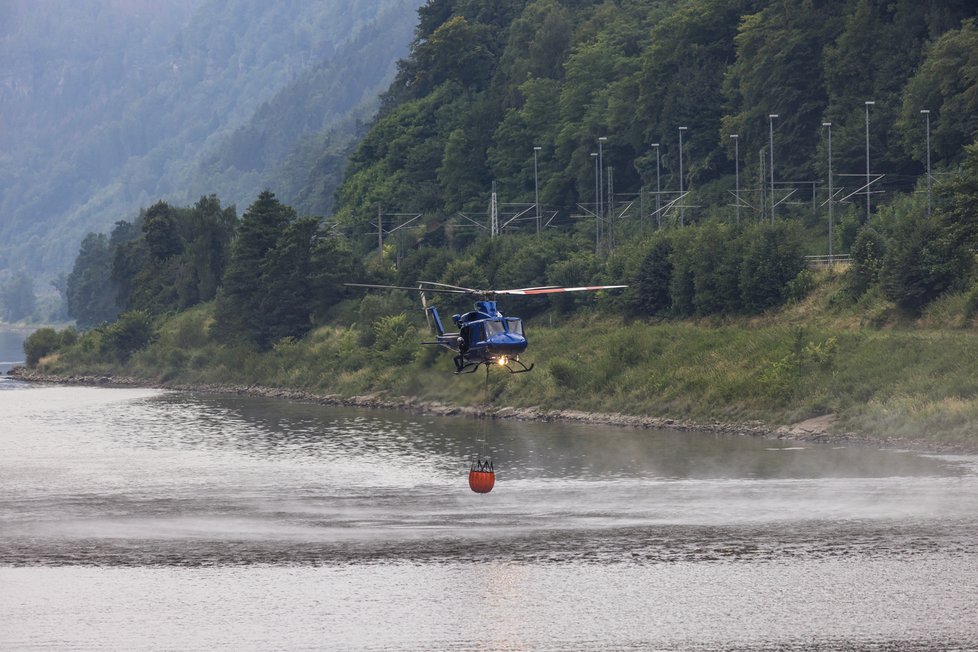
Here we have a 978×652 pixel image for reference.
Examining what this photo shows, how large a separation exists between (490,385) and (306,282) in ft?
149

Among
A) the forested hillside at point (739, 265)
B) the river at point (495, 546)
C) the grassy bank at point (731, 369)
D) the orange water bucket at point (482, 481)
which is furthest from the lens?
the forested hillside at point (739, 265)

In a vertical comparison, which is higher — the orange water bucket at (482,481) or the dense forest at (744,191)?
the dense forest at (744,191)

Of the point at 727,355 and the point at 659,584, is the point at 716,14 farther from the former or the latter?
the point at 659,584

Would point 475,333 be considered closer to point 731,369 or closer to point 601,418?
point 731,369

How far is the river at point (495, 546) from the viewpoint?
195 ft

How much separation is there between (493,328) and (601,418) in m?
45.7

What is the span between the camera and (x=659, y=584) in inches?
2623

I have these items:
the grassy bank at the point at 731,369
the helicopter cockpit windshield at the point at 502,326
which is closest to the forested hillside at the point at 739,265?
the grassy bank at the point at 731,369

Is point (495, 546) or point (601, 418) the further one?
point (601, 418)

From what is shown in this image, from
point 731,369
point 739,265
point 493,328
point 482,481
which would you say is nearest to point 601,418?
point 731,369

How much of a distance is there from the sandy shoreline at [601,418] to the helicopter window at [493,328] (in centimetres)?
3496

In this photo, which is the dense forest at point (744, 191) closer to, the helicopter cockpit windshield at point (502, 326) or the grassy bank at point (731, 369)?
the grassy bank at point (731, 369)

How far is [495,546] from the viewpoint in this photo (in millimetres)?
74812

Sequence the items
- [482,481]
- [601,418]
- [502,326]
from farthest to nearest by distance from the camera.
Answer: [601,418]
[482,481]
[502,326]
